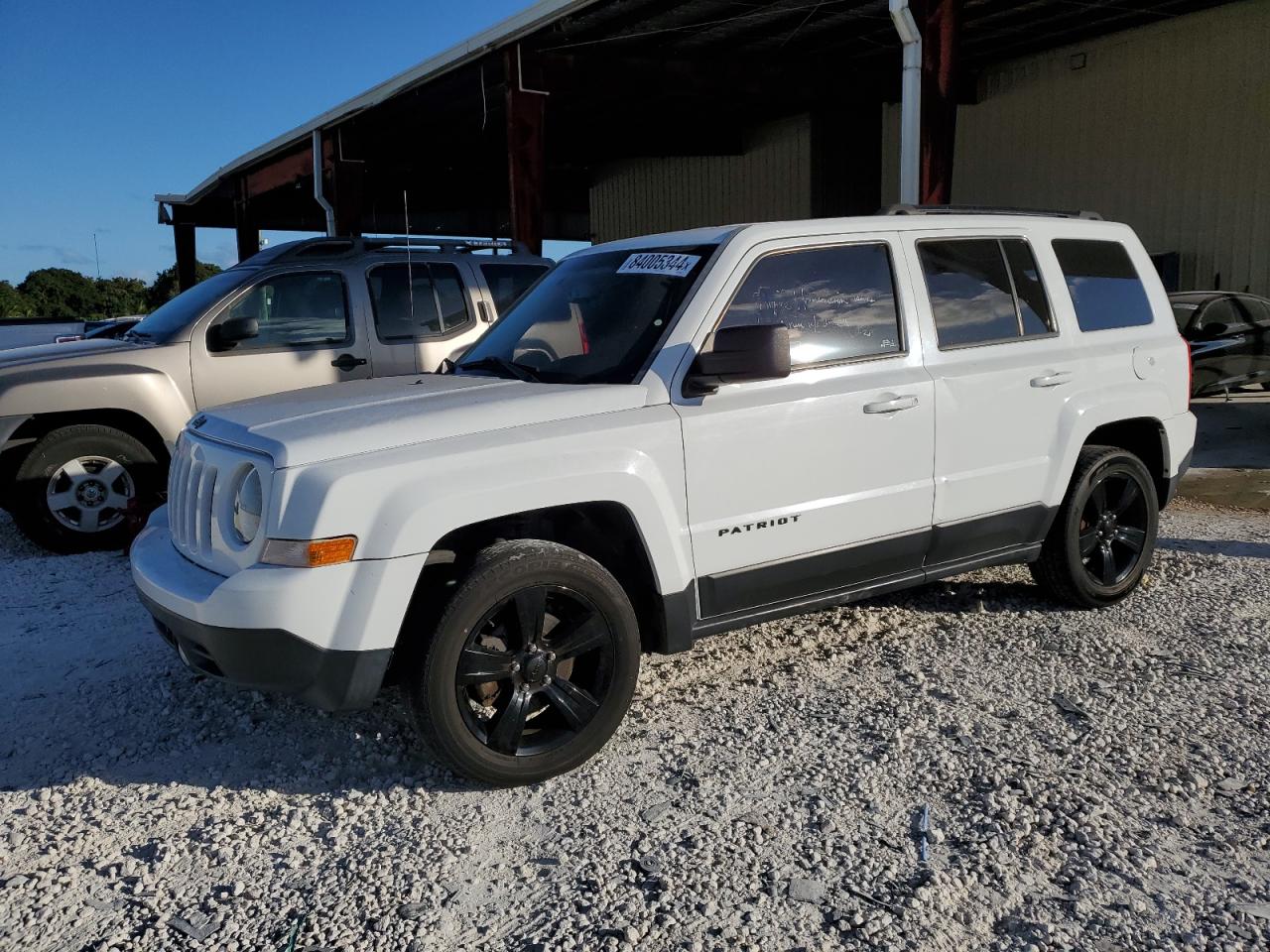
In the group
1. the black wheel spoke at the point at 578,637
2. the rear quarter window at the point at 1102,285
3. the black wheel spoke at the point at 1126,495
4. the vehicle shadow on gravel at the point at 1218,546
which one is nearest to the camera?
the black wheel spoke at the point at 578,637

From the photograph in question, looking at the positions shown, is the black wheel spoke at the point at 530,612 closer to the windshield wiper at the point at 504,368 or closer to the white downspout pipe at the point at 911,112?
the windshield wiper at the point at 504,368

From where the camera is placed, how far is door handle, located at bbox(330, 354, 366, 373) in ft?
23.2

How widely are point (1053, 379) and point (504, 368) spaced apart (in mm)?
2356

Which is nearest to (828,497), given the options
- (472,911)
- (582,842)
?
(582,842)

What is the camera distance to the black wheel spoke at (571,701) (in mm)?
3395

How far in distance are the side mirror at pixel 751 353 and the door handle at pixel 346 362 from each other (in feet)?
13.7

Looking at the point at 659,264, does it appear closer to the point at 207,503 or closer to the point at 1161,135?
the point at 207,503

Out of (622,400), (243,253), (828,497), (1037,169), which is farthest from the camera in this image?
(243,253)

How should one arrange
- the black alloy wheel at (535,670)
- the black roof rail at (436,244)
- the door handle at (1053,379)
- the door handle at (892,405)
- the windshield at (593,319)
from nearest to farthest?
the black alloy wheel at (535,670), the windshield at (593,319), the door handle at (892,405), the door handle at (1053,379), the black roof rail at (436,244)

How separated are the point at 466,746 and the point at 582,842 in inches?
18.8

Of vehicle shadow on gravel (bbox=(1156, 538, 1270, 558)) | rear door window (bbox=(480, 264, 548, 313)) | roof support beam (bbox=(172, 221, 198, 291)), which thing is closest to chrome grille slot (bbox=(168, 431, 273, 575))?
rear door window (bbox=(480, 264, 548, 313))

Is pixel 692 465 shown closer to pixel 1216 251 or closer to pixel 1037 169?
pixel 1216 251

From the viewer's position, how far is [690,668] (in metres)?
4.38

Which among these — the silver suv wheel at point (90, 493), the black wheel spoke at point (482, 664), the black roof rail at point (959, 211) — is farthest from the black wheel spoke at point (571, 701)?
the silver suv wheel at point (90, 493)
